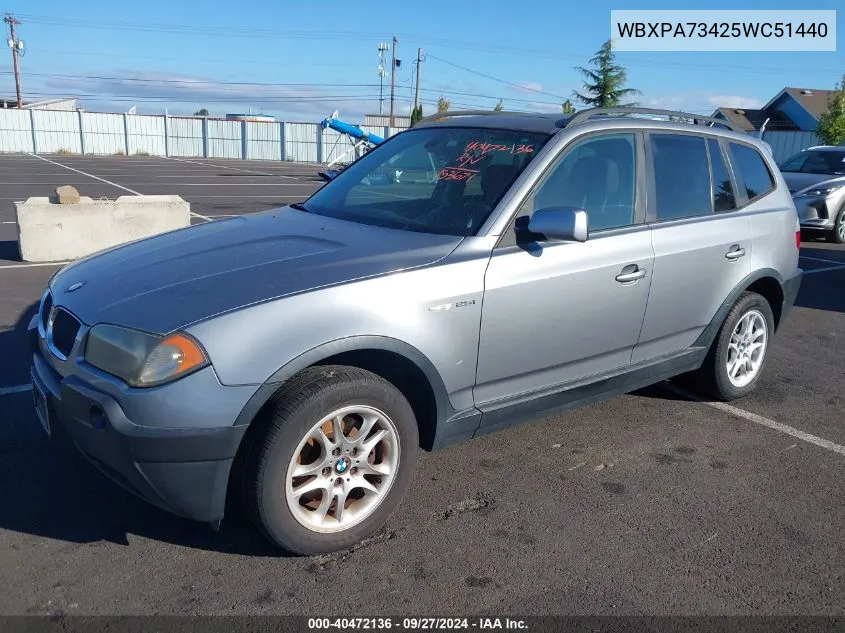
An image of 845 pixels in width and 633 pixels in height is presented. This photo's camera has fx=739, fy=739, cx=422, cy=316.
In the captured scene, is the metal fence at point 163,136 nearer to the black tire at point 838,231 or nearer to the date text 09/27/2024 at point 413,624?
the black tire at point 838,231

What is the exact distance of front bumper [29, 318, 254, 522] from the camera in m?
2.68

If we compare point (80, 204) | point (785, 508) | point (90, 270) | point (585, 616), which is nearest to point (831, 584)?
point (785, 508)

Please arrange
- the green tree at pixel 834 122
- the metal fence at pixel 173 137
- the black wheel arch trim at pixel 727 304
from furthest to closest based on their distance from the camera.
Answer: the metal fence at pixel 173 137, the green tree at pixel 834 122, the black wheel arch trim at pixel 727 304

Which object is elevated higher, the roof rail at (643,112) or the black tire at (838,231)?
the roof rail at (643,112)

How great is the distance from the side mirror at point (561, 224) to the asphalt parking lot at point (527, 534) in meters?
1.30

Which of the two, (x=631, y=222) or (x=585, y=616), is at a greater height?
(x=631, y=222)

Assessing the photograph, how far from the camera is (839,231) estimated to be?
1266 centimetres

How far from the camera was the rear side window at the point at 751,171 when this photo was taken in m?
4.92

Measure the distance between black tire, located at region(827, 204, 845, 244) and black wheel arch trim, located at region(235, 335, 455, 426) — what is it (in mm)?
11645

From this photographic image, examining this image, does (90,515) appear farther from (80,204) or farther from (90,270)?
(80,204)

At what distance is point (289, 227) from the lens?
385 centimetres

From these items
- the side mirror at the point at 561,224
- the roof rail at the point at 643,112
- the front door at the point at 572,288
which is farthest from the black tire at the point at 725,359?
the side mirror at the point at 561,224

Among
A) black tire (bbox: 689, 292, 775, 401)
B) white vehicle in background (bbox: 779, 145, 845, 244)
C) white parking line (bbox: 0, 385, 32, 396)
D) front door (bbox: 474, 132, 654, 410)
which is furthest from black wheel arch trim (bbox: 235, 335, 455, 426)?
white vehicle in background (bbox: 779, 145, 845, 244)

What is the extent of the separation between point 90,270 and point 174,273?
58 centimetres
